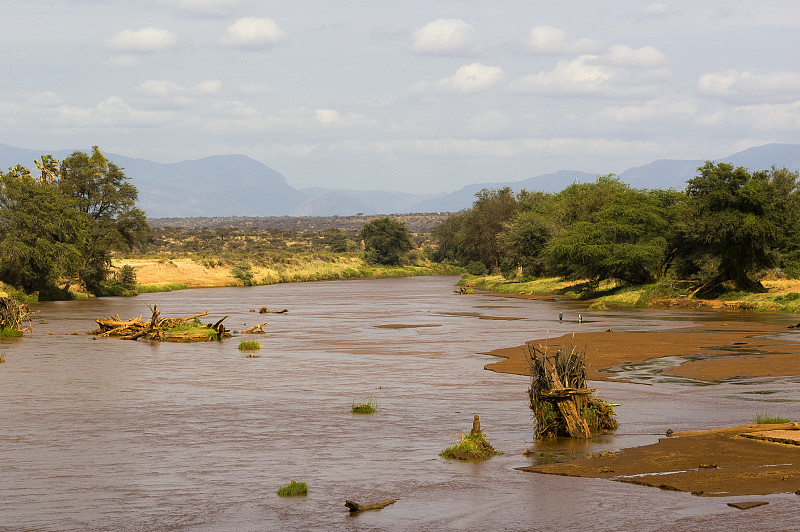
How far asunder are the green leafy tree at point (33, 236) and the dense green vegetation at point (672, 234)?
131 ft

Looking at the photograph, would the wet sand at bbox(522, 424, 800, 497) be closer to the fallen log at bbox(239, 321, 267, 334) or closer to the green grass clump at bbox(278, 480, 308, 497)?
the green grass clump at bbox(278, 480, 308, 497)

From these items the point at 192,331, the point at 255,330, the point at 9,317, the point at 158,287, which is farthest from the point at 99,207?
the point at 192,331

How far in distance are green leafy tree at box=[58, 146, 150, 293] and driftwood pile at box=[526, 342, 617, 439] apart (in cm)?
6495

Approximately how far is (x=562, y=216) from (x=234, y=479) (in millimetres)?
71931

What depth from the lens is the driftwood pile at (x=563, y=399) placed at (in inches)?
674

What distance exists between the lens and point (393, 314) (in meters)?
57.5

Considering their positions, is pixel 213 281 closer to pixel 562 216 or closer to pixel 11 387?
pixel 562 216

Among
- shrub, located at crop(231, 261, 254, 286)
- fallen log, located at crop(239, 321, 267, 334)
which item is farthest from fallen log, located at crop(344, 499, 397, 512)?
shrub, located at crop(231, 261, 254, 286)

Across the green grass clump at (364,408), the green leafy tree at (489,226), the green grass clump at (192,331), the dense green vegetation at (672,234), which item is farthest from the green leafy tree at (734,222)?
the green leafy tree at (489,226)

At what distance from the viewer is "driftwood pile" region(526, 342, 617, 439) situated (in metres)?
17.1

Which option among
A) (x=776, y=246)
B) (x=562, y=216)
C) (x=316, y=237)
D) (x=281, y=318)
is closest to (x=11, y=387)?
(x=281, y=318)

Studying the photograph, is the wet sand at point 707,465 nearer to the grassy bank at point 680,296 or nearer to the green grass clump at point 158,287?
the grassy bank at point 680,296

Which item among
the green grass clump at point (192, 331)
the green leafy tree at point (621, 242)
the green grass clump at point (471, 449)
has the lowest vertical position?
the green grass clump at point (471, 449)

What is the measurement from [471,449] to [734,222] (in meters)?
42.6
